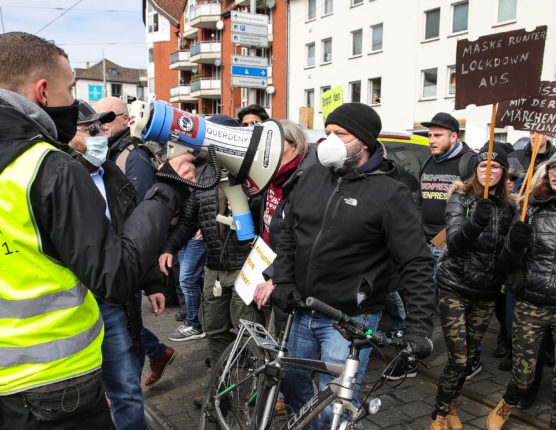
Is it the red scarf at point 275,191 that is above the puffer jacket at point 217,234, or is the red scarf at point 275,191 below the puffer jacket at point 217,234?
above

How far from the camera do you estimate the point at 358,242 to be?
100 inches

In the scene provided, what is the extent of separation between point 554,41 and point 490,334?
14921 mm

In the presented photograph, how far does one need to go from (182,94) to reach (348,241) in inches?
1658

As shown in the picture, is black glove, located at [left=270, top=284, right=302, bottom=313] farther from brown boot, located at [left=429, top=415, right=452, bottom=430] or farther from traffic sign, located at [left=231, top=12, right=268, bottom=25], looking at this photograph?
traffic sign, located at [left=231, top=12, right=268, bottom=25]

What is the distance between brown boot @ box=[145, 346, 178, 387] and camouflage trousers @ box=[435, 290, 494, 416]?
2051 millimetres

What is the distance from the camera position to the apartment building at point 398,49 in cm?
1889

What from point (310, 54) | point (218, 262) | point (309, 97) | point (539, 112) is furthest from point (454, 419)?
point (310, 54)

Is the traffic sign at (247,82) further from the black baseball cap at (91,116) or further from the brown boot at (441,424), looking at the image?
the brown boot at (441,424)

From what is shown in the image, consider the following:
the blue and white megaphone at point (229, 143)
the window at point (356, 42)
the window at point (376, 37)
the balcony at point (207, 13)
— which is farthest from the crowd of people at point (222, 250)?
the balcony at point (207, 13)

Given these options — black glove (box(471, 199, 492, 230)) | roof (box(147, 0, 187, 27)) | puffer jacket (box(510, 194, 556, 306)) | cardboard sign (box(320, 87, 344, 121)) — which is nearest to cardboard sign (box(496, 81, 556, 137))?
puffer jacket (box(510, 194, 556, 306))

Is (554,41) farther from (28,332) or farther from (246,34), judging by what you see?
(28,332)

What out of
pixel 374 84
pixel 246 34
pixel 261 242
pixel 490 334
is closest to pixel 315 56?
pixel 374 84

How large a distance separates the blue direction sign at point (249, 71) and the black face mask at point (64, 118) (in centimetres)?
794

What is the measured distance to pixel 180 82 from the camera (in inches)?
1769
